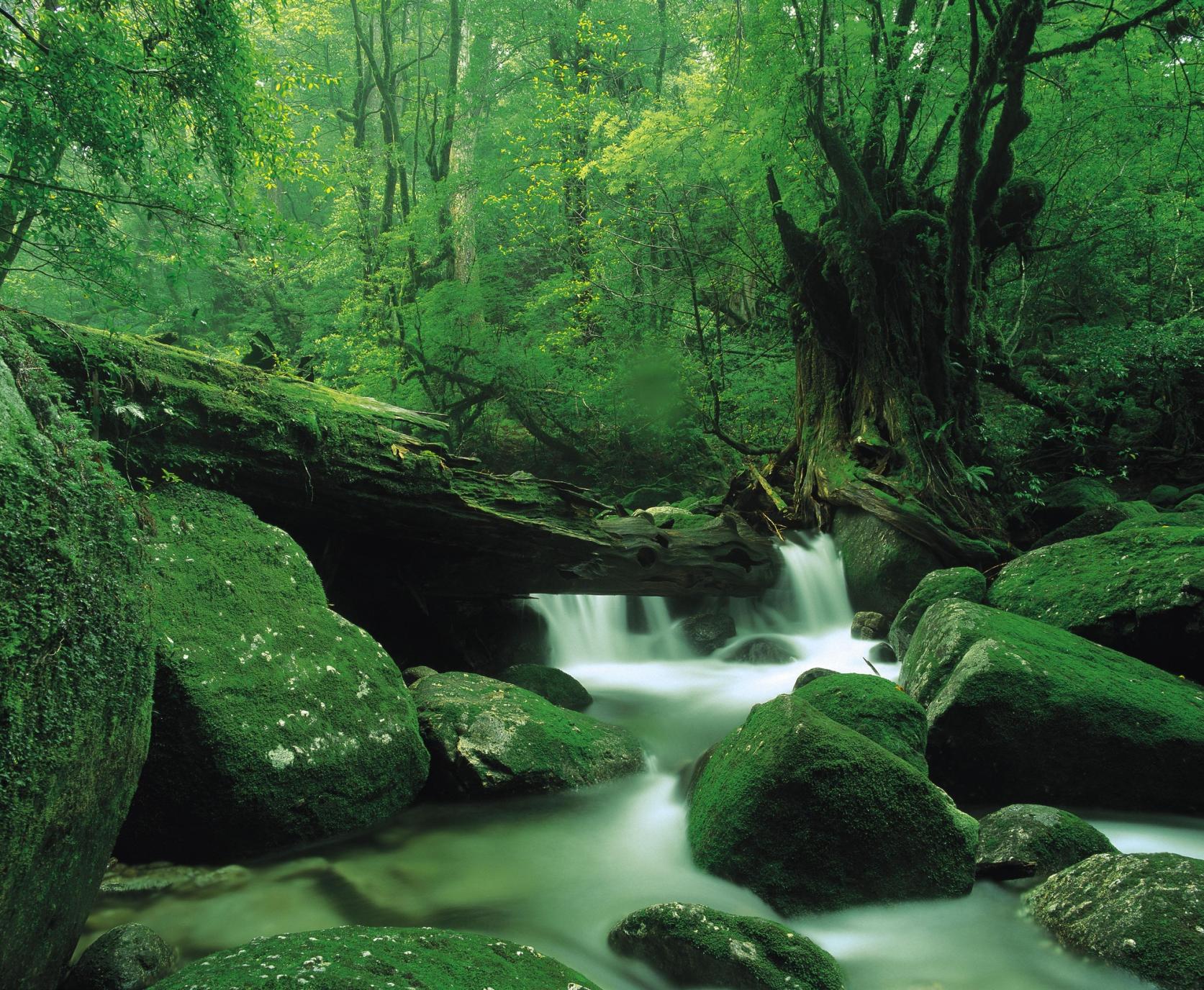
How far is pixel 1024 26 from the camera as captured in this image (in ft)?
26.5

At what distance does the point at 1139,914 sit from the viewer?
9.00ft

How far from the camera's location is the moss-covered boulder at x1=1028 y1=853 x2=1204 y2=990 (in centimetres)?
261

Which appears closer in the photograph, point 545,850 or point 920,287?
point 545,850

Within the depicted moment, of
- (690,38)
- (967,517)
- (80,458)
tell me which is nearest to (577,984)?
(80,458)

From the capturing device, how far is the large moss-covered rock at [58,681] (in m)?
1.92

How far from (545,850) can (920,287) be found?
9059mm

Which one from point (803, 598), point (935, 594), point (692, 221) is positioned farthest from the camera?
point (692, 221)

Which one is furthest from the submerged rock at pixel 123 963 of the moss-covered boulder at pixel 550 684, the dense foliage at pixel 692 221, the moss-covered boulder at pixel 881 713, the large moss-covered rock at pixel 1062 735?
the dense foliage at pixel 692 221

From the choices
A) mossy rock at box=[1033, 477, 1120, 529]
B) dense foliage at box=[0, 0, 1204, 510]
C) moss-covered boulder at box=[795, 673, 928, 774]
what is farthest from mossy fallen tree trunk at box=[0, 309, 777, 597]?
mossy rock at box=[1033, 477, 1120, 529]

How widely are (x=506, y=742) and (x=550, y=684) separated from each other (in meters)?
1.79

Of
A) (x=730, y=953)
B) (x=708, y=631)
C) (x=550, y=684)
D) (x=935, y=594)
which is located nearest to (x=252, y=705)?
(x=730, y=953)

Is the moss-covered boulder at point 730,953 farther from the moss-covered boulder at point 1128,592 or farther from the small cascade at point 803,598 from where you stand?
the small cascade at point 803,598

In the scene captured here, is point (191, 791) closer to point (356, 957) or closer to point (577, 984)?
point (356, 957)

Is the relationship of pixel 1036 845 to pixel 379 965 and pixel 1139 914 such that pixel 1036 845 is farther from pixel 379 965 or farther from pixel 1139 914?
pixel 379 965
